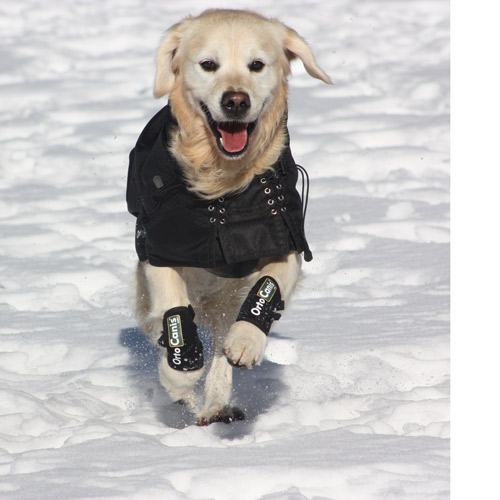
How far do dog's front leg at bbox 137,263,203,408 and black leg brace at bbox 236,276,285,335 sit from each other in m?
0.22

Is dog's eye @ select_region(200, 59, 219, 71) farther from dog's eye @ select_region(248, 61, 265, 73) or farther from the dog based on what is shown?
dog's eye @ select_region(248, 61, 265, 73)

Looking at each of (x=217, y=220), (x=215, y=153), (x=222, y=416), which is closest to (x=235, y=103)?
(x=215, y=153)

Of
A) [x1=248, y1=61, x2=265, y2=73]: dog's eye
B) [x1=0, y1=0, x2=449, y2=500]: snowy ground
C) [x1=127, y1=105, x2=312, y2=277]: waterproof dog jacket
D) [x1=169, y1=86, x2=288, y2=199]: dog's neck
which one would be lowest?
[x1=0, y1=0, x2=449, y2=500]: snowy ground

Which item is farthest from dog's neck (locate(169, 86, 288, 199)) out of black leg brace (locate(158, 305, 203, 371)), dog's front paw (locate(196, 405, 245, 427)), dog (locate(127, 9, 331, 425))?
dog's front paw (locate(196, 405, 245, 427))

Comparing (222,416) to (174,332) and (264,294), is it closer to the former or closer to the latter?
(174,332)

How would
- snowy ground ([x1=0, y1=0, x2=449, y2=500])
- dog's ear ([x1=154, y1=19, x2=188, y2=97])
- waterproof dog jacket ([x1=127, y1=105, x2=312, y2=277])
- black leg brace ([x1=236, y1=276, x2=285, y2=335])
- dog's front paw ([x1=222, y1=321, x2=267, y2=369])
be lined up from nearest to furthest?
snowy ground ([x1=0, y1=0, x2=449, y2=500]) → dog's front paw ([x1=222, y1=321, x2=267, y2=369]) → black leg brace ([x1=236, y1=276, x2=285, y2=335]) → waterproof dog jacket ([x1=127, y1=105, x2=312, y2=277]) → dog's ear ([x1=154, y1=19, x2=188, y2=97])

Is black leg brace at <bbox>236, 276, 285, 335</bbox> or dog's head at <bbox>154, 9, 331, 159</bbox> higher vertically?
dog's head at <bbox>154, 9, 331, 159</bbox>

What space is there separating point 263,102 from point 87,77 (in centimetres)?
619

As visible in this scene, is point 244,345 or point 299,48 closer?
point 244,345

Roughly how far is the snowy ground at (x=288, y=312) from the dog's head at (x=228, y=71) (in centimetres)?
110

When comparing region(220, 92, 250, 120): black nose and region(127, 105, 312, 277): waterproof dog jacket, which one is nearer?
region(220, 92, 250, 120): black nose

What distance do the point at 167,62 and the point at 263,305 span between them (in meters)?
1.03

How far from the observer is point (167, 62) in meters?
3.37

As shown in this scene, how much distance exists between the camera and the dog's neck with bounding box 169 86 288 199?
3266mm
